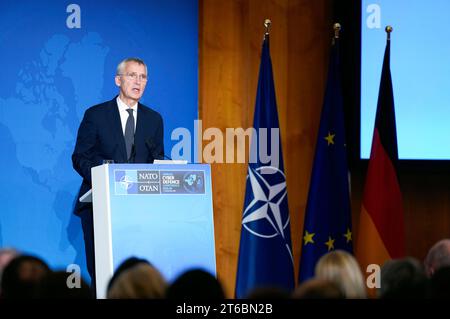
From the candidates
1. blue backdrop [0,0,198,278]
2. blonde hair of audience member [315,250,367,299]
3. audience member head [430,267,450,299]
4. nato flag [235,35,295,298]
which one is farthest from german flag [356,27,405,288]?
audience member head [430,267,450,299]

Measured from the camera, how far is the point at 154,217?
5.25m

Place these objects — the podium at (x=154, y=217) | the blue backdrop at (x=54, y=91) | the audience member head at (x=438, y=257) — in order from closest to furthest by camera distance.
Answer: the audience member head at (x=438, y=257) → the podium at (x=154, y=217) → the blue backdrop at (x=54, y=91)

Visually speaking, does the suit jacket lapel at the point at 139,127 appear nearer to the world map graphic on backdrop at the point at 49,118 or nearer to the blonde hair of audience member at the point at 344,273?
the world map graphic on backdrop at the point at 49,118

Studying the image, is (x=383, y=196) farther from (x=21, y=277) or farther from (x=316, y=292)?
(x=21, y=277)

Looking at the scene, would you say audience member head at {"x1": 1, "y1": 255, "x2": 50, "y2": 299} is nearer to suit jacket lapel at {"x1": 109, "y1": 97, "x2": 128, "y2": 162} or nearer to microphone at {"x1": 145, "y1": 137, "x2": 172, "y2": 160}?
suit jacket lapel at {"x1": 109, "y1": 97, "x2": 128, "y2": 162}

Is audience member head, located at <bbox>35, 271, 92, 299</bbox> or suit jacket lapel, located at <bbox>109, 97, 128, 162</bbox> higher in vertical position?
suit jacket lapel, located at <bbox>109, 97, 128, 162</bbox>

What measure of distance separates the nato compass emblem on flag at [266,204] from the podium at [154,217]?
3.73 ft

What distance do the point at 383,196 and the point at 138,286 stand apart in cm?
413

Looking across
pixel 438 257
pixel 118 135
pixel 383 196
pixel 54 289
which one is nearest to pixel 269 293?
pixel 54 289

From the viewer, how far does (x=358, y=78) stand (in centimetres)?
698

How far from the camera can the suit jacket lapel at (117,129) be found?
6027 millimetres

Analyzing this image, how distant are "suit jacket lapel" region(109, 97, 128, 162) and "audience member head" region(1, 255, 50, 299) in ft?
10.2

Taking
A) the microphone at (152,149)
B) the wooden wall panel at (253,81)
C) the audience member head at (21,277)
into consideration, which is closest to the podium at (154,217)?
the microphone at (152,149)

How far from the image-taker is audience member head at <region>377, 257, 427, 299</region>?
290cm
